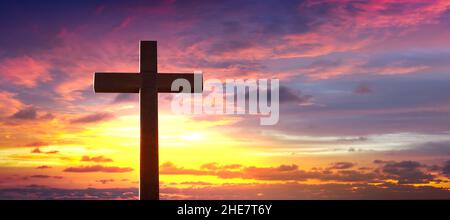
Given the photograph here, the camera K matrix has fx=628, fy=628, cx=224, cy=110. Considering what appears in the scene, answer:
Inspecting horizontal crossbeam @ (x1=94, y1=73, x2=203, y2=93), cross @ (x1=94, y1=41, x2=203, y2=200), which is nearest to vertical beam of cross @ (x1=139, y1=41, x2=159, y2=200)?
cross @ (x1=94, y1=41, x2=203, y2=200)

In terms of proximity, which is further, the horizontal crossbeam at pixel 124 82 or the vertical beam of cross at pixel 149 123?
the horizontal crossbeam at pixel 124 82

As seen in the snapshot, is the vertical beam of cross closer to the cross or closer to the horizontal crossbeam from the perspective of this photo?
the cross

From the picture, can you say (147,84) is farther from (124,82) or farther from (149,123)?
(149,123)

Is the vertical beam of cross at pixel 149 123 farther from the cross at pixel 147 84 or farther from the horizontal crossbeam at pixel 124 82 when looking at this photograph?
the horizontal crossbeam at pixel 124 82

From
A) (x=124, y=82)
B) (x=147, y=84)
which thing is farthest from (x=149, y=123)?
(x=124, y=82)

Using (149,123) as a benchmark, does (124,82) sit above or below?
above

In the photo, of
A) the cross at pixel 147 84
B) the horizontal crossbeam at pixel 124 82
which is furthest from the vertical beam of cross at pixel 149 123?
the horizontal crossbeam at pixel 124 82

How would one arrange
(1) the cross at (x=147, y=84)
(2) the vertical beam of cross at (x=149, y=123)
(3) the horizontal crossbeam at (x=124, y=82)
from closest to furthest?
(2) the vertical beam of cross at (x=149, y=123), (1) the cross at (x=147, y=84), (3) the horizontal crossbeam at (x=124, y=82)

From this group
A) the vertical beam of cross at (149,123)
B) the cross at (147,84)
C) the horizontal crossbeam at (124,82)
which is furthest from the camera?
the horizontal crossbeam at (124,82)
